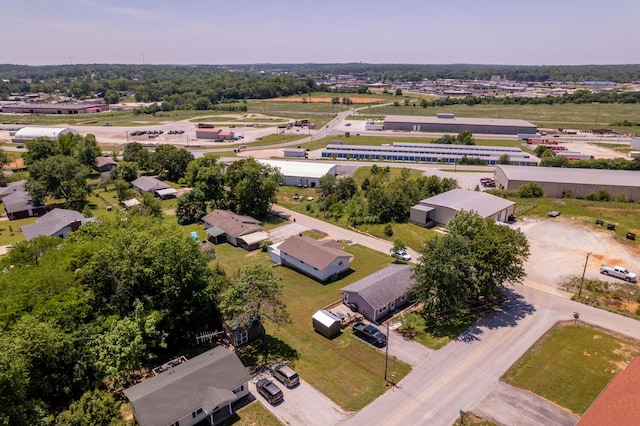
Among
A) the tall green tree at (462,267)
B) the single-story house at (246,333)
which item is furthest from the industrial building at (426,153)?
the single-story house at (246,333)

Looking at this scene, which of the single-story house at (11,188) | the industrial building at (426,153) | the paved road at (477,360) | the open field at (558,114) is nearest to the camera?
the paved road at (477,360)

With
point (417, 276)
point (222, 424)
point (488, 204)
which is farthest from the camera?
point (488, 204)

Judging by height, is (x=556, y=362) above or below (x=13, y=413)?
below

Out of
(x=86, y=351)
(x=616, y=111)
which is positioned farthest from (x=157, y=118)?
(x=616, y=111)

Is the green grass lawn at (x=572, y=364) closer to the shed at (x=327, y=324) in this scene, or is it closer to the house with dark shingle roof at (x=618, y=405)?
the house with dark shingle roof at (x=618, y=405)

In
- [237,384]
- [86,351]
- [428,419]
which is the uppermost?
[86,351]

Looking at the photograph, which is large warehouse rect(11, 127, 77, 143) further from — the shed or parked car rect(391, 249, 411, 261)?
the shed

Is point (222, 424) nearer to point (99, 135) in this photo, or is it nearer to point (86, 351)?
point (86, 351)
